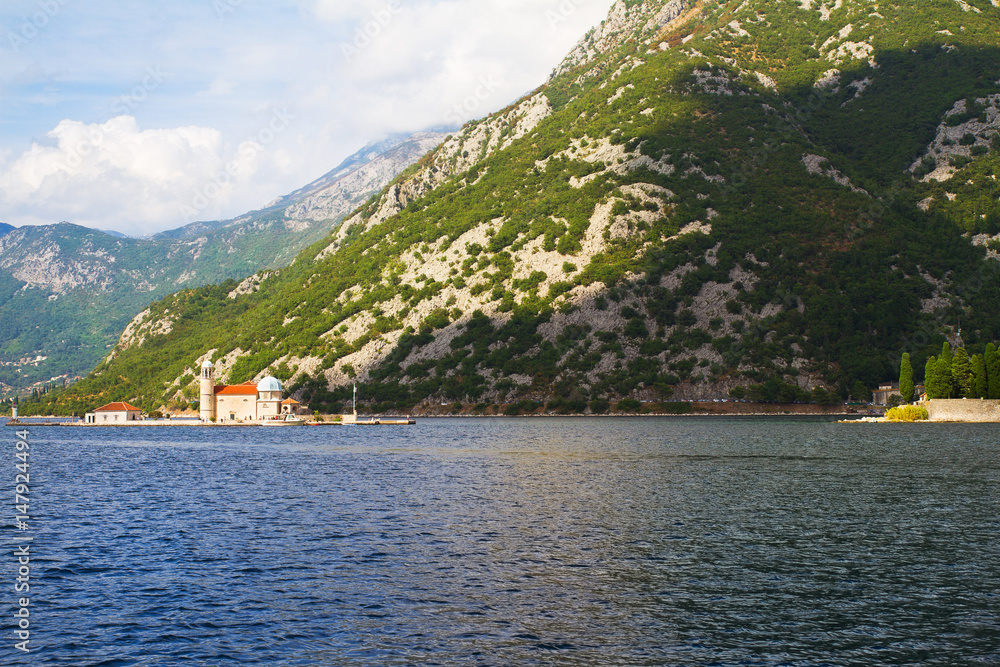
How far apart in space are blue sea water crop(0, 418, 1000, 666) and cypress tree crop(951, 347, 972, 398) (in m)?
68.6

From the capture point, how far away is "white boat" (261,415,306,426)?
18450 cm

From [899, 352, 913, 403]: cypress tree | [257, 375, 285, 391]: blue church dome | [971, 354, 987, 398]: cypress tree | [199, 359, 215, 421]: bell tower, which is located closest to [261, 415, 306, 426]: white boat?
[257, 375, 285, 391]: blue church dome

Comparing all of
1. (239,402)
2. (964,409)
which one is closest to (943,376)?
(964,409)

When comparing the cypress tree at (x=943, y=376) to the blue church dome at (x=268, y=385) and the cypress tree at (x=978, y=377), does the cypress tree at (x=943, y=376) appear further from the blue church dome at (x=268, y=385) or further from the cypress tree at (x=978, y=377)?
the blue church dome at (x=268, y=385)

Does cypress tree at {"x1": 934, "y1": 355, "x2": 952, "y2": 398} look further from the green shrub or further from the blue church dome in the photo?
the blue church dome

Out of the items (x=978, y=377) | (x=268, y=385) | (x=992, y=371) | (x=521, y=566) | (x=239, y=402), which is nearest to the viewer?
(x=521, y=566)

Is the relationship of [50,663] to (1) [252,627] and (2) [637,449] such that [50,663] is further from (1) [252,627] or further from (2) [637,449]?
(2) [637,449]

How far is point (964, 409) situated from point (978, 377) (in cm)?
681

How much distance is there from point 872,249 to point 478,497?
16809 cm

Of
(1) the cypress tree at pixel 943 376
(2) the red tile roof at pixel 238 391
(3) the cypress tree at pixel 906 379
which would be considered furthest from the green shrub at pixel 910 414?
(2) the red tile roof at pixel 238 391

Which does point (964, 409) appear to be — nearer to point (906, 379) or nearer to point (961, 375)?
point (961, 375)

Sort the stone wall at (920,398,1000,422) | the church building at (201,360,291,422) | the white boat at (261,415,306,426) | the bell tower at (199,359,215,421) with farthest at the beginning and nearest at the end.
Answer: the church building at (201,360,291,422)
the bell tower at (199,359,215,421)
the white boat at (261,415,306,426)
the stone wall at (920,398,1000,422)

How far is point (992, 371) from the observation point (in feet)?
444

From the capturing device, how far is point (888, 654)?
79.8 ft
